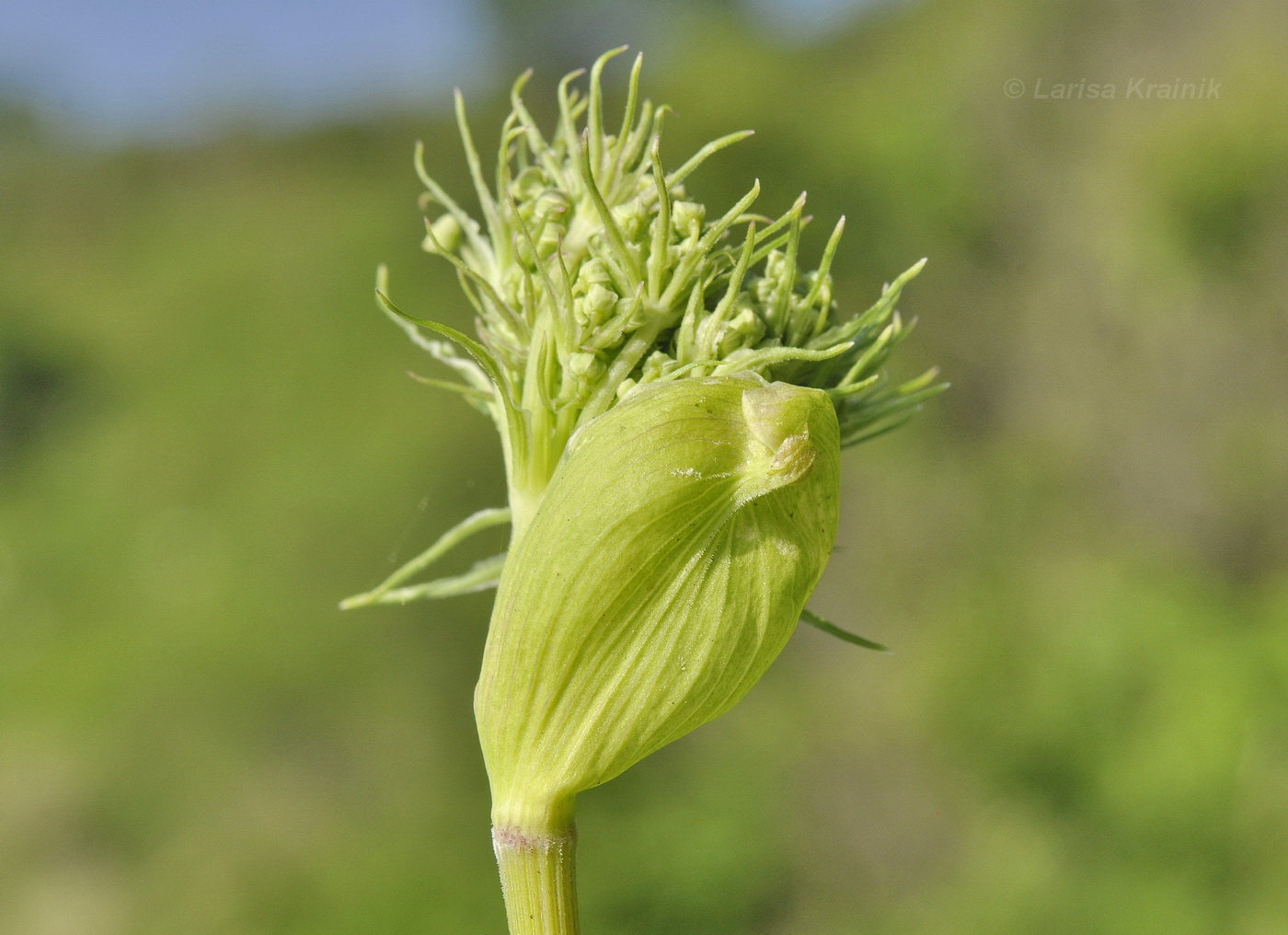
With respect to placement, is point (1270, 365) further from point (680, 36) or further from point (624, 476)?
point (624, 476)

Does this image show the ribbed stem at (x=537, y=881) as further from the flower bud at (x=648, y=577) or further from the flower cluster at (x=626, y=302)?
the flower cluster at (x=626, y=302)

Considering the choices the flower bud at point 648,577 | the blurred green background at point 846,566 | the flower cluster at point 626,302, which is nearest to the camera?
the flower bud at point 648,577

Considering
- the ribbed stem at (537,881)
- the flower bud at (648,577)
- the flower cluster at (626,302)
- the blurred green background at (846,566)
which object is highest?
the flower cluster at (626,302)

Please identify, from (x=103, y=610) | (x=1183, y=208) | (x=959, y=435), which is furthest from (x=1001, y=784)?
(x=103, y=610)

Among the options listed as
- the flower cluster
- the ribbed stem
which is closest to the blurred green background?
the ribbed stem

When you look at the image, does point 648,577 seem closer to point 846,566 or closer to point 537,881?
point 537,881

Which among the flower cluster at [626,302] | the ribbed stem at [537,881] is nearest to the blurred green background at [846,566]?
the ribbed stem at [537,881]

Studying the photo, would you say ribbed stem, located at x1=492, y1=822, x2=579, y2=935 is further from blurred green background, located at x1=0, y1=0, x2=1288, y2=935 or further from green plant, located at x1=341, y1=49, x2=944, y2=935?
blurred green background, located at x1=0, y1=0, x2=1288, y2=935
